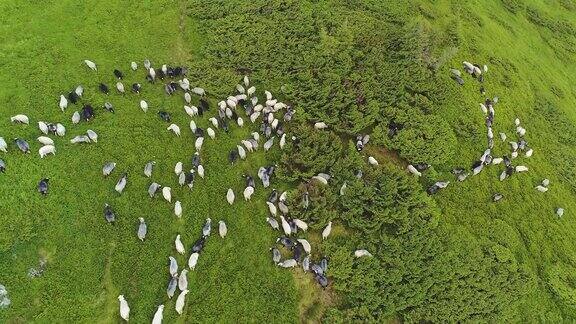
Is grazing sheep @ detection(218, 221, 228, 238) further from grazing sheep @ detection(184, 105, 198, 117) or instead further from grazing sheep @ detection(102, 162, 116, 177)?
grazing sheep @ detection(184, 105, 198, 117)

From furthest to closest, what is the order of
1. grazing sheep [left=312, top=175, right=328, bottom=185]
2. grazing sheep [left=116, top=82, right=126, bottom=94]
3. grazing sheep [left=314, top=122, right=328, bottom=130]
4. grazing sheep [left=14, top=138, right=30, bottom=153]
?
grazing sheep [left=314, top=122, right=328, bottom=130] → grazing sheep [left=116, top=82, right=126, bottom=94] → grazing sheep [left=312, top=175, right=328, bottom=185] → grazing sheep [left=14, top=138, right=30, bottom=153]

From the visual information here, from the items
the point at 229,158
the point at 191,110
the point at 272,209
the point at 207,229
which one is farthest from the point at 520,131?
the point at 207,229

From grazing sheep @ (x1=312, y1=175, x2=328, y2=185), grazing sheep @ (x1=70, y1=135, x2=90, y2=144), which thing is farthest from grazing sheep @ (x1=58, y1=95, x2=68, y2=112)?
grazing sheep @ (x1=312, y1=175, x2=328, y2=185)

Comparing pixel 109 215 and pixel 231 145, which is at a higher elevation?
pixel 231 145

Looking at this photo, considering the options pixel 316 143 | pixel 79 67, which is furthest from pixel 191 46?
pixel 316 143

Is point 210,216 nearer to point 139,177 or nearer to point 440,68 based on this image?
point 139,177

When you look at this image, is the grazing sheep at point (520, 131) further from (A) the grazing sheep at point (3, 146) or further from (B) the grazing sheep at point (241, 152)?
(A) the grazing sheep at point (3, 146)

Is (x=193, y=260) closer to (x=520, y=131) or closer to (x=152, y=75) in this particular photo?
(x=152, y=75)
